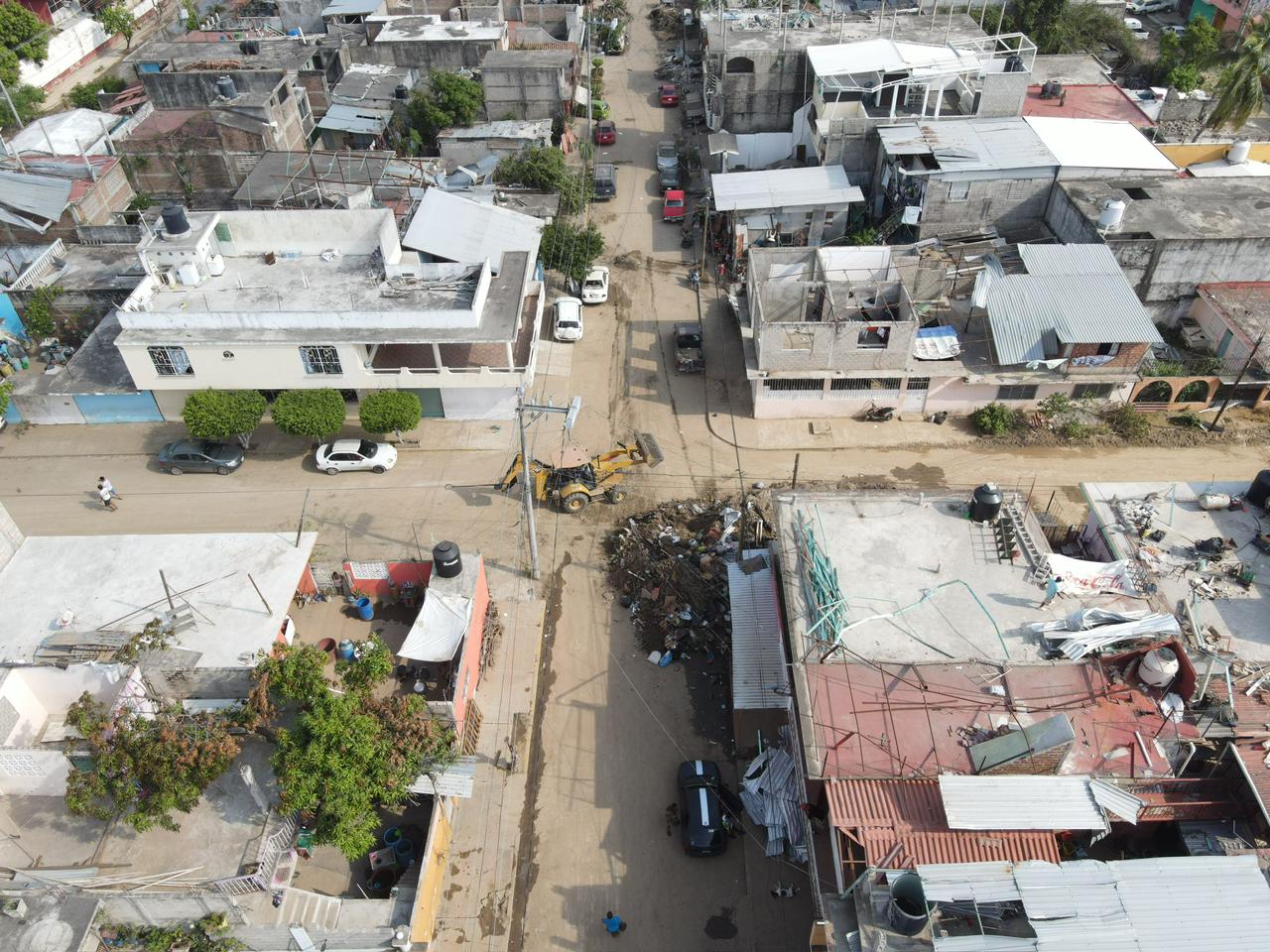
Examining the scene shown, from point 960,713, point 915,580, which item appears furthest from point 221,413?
point 960,713

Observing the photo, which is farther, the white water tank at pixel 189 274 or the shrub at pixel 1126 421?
the white water tank at pixel 189 274

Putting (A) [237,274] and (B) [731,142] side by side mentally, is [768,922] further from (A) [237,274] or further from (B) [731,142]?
(B) [731,142]

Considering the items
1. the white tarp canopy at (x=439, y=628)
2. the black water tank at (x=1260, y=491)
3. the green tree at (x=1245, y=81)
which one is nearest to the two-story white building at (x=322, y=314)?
the white tarp canopy at (x=439, y=628)

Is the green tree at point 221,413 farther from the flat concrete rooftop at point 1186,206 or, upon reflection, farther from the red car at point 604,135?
the flat concrete rooftop at point 1186,206

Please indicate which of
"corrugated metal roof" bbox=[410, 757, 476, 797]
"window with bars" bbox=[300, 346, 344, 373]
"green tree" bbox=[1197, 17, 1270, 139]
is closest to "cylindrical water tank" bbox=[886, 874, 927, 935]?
"corrugated metal roof" bbox=[410, 757, 476, 797]

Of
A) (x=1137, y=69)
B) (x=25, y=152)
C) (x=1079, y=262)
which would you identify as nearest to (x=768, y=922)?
(x=1079, y=262)
